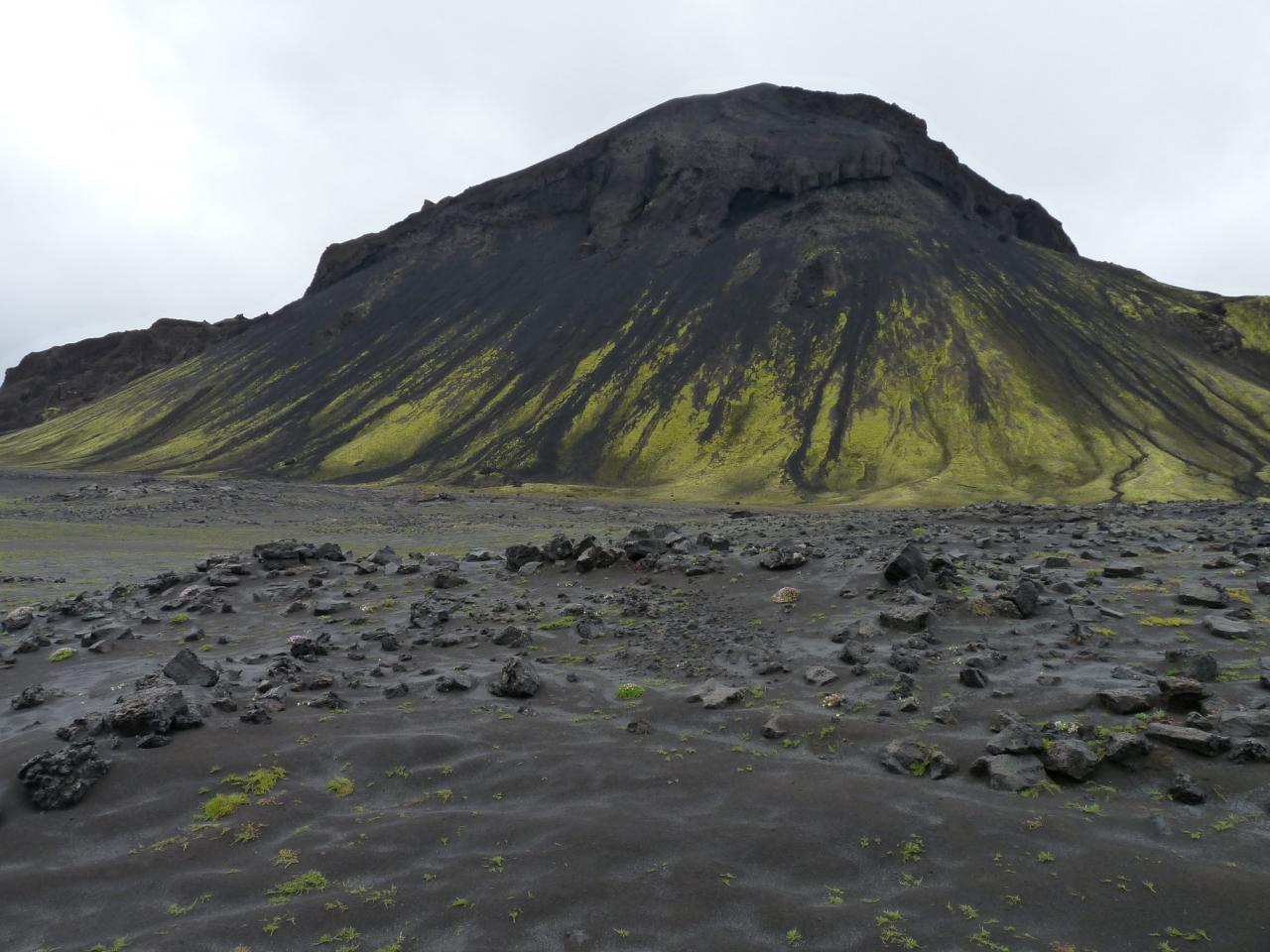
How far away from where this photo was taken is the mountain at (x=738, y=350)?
273 ft

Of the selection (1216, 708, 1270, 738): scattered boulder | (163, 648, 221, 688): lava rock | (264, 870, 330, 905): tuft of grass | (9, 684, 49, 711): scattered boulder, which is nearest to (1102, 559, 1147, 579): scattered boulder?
(1216, 708, 1270, 738): scattered boulder

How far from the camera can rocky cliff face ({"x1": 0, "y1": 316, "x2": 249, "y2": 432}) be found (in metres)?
171

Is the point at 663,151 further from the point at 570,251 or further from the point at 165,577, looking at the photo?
the point at 165,577

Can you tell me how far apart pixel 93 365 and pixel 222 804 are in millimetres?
204876

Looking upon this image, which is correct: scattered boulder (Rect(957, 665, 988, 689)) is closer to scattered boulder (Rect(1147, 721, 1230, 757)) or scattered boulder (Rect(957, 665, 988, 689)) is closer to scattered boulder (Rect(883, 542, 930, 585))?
scattered boulder (Rect(1147, 721, 1230, 757))

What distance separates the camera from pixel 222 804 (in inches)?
394

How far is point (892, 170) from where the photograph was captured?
12075 cm

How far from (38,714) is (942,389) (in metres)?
89.3

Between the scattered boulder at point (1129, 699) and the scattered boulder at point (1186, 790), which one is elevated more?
the scattered boulder at point (1129, 699)

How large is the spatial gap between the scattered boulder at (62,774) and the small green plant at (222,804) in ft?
5.42

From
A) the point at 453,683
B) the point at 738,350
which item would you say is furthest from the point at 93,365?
the point at 453,683

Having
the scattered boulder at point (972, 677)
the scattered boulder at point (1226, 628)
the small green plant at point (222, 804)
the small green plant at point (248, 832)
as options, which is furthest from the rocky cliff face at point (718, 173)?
the small green plant at point (248, 832)

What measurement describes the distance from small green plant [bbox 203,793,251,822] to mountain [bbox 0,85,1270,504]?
61722 mm

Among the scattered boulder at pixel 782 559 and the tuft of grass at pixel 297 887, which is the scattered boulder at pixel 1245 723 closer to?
the scattered boulder at pixel 782 559
